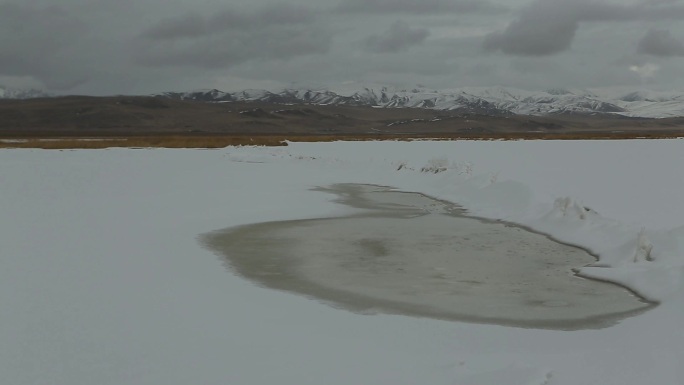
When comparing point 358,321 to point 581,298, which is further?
point 581,298

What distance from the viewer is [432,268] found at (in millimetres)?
9445

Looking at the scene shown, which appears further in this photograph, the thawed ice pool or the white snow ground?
the thawed ice pool

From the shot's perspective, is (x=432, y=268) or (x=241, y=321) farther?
(x=432, y=268)

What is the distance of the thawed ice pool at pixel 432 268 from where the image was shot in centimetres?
729

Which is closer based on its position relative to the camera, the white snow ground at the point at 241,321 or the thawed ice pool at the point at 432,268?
the white snow ground at the point at 241,321

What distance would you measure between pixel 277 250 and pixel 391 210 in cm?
603

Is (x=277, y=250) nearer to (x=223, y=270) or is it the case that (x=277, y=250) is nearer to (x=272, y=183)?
(x=223, y=270)

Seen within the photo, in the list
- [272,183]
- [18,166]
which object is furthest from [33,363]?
[18,166]

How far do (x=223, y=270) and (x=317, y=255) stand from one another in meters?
1.75

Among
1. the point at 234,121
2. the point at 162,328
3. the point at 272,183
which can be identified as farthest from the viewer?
the point at 234,121

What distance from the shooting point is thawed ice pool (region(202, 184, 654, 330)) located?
7.29 metres

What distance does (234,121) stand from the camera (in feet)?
595

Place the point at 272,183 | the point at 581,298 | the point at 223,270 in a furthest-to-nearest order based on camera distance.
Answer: the point at 272,183 → the point at 223,270 → the point at 581,298

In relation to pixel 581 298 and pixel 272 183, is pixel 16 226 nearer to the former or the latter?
pixel 581 298
